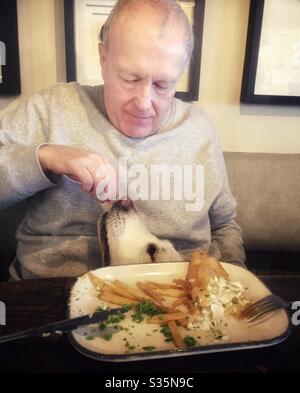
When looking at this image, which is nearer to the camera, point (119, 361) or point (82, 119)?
point (119, 361)

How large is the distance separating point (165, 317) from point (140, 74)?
0.97 ft

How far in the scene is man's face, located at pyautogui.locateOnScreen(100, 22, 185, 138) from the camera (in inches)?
17.3

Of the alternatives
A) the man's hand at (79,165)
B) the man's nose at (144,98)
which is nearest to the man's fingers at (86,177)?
the man's hand at (79,165)

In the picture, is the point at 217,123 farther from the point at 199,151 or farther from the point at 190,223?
the point at 190,223

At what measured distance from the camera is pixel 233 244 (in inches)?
21.7

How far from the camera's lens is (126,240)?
517 mm

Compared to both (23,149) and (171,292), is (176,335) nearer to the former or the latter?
(171,292)

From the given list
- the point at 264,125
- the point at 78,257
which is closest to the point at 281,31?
the point at 264,125

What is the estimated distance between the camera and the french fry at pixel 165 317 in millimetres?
451

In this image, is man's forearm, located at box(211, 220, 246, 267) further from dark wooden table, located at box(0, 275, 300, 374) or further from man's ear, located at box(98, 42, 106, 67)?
man's ear, located at box(98, 42, 106, 67)

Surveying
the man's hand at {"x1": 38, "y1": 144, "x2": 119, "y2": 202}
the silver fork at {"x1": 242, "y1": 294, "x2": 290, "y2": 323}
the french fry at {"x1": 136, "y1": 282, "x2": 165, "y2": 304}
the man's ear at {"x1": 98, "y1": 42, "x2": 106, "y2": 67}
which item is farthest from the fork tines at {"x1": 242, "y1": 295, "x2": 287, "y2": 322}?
the man's ear at {"x1": 98, "y1": 42, "x2": 106, "y2": 67}

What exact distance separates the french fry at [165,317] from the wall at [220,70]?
233 millimetres
